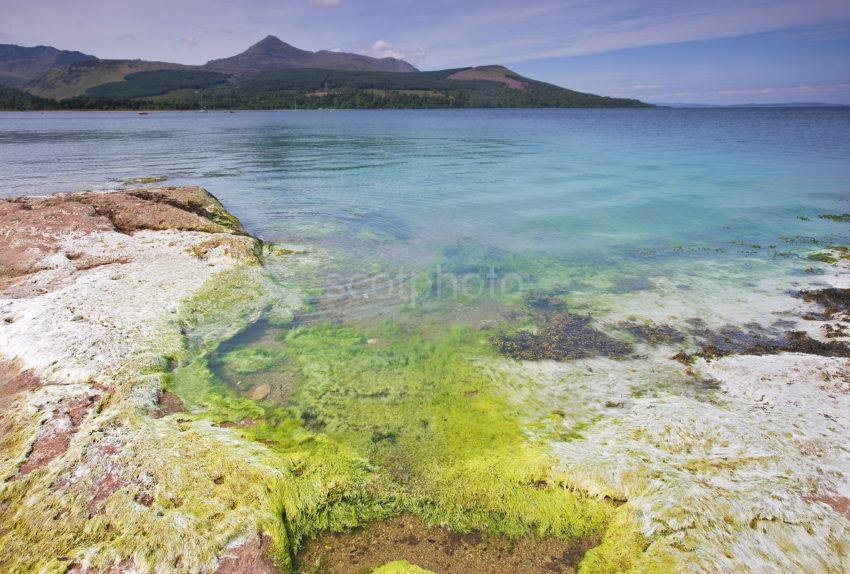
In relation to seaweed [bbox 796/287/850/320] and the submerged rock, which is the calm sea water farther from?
the submerged rock

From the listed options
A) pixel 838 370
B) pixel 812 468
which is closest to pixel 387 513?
pixel 812 468

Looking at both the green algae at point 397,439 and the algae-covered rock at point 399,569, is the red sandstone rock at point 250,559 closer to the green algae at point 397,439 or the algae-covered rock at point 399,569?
the green algae at point 397,439

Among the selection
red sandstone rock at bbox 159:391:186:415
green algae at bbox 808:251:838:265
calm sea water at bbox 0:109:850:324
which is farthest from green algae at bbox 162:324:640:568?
green algae at bbox 808:251:838:265

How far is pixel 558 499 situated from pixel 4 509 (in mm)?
5836

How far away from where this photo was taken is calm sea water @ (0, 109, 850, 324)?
48.2ft

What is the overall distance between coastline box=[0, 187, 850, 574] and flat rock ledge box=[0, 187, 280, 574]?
0.02m

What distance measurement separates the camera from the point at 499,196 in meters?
22.5

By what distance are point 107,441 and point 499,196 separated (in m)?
20.1

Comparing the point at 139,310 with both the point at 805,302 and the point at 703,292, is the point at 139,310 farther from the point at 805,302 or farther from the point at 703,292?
the point at 805,302

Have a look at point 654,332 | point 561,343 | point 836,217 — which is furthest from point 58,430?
point 836,217

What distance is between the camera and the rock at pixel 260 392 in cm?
696

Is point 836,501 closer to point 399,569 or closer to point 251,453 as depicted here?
point 399,569

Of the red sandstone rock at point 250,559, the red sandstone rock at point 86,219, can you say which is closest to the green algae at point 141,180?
the red sandstone rock at point 86,219

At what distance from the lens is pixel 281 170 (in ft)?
99.4
